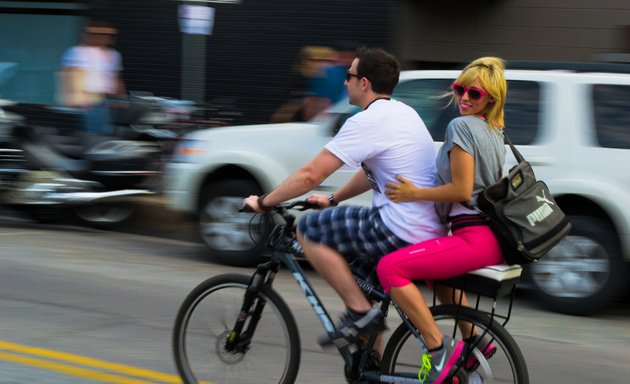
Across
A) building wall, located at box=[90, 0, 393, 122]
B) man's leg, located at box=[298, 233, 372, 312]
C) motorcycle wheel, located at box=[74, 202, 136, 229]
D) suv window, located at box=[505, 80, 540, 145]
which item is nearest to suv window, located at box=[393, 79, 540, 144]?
suv window, located at box=[505, 80, 540, 145]

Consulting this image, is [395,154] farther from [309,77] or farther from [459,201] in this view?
[309,77]

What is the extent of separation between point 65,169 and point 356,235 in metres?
6.77

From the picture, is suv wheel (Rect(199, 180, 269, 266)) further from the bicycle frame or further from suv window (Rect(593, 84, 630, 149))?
the bicycle frame

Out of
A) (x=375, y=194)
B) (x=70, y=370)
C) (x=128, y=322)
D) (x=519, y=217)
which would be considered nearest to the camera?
(x=519, y=217)

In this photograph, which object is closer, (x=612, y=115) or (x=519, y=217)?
(x=519, y=217)

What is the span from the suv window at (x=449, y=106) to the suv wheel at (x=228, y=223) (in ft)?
5.52

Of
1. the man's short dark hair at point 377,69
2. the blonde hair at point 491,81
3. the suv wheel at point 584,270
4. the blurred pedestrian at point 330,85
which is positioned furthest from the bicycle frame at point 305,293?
the blurred pedestrian at point 330,85

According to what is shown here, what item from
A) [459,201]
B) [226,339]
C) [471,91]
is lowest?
[226,339]

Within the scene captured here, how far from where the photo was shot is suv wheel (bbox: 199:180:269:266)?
8711mm

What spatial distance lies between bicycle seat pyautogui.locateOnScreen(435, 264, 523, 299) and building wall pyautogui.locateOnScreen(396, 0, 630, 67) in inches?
378

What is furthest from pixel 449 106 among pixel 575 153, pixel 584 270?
pixel 584 270

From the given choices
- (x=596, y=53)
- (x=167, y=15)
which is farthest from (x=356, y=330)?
(x=167, y=15)

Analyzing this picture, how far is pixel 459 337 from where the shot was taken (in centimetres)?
438

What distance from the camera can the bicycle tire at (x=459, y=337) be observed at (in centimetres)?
420
